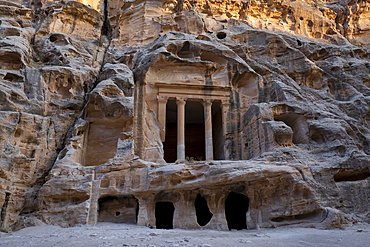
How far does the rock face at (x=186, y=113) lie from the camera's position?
43.1 ft

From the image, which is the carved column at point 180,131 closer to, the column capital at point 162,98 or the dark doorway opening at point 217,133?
the column capital at point 162,98

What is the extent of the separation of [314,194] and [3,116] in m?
13.4

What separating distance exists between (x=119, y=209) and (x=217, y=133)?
9.09 meters

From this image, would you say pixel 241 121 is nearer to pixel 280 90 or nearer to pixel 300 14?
pixel 280 90

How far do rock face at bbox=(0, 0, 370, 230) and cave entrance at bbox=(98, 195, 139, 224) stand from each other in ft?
0.19

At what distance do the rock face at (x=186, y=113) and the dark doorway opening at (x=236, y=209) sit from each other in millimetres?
57

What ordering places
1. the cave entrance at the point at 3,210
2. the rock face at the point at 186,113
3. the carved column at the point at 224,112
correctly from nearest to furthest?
the cave entrance at the point at 3,210, the rock face at the point at 186,113, the carved column at the point at 224,112

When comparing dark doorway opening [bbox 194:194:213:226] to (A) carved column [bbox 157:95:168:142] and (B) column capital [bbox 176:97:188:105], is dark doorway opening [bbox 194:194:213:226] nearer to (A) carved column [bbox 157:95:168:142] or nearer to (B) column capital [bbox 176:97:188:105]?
(A) carved column [bbox 157:95:168:142]

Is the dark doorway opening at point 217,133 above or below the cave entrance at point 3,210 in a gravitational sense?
above

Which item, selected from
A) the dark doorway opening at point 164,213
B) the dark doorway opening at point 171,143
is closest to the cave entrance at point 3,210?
the dark doorway opening at point 164,213

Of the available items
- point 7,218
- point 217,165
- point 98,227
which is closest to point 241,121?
point 217,165

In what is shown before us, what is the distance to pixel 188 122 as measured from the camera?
80.8ft

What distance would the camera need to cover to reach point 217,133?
68.7ft

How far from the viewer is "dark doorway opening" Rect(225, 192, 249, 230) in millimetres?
16656
